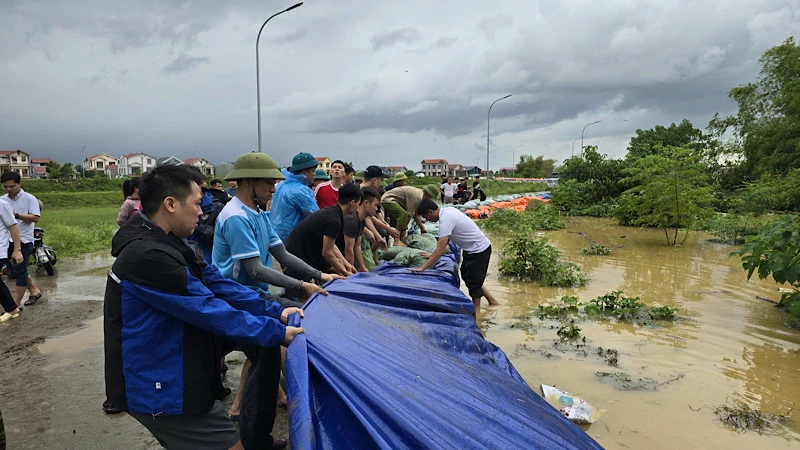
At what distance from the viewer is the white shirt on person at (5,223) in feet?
16.4

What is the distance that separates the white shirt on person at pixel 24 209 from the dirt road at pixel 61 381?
2.82ft

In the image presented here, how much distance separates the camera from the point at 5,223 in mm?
5023

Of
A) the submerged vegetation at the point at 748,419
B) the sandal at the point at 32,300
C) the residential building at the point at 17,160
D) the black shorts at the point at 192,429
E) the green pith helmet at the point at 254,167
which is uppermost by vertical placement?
the residential building at the point at 17,160

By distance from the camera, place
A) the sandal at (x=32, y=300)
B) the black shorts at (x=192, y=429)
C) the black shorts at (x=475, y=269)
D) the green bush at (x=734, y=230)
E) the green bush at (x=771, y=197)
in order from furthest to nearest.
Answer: the green bush at (x=771, y=197)
the green bush at (x=734, y=230)
the sandal at (x=32, y=300)
the black shorts at (x=475, y=269)
the black shorts at (x=192, y=429)

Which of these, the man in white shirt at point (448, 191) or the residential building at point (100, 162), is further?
the residential building at point (100, 162)

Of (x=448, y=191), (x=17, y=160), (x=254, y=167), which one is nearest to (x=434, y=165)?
(x=17, y=160)

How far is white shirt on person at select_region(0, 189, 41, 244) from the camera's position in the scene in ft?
17.5

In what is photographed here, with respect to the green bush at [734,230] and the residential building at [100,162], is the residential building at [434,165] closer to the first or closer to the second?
the residential building at [100,162]

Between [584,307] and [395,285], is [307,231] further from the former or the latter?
[584,307]

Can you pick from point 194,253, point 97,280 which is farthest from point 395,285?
point 97,280

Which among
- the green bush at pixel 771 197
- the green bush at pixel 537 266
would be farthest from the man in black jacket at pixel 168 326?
the green bush at pixel 771 197

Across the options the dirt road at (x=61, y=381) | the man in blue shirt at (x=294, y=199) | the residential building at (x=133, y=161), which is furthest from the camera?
the residential building at (x=133, y=161)

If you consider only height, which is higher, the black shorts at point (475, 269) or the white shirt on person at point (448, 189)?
the white shirt on person at point (448, 189)

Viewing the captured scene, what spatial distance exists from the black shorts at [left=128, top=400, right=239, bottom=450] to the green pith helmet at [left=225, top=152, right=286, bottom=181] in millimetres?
1244
